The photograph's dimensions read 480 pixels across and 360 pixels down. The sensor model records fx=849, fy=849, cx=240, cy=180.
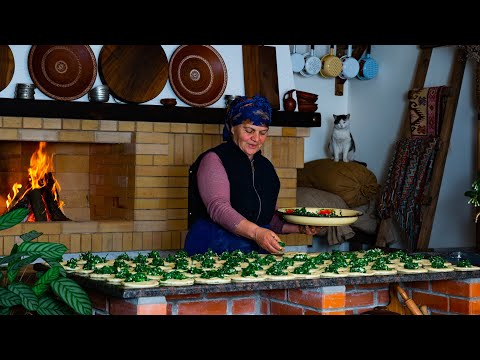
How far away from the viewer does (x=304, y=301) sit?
2.75 meters

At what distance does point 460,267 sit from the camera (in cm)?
315

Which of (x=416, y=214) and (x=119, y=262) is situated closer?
(x=119, y=262)

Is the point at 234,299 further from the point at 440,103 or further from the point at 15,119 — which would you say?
the point at 440,103

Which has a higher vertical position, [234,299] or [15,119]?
[15,119]

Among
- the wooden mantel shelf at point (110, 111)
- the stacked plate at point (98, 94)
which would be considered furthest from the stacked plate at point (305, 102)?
the stacked plate at point (98, 94)

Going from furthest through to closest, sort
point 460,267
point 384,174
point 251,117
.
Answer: point 384,174, point 251,117, point 460,267

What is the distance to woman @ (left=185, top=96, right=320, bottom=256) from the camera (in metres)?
3.87

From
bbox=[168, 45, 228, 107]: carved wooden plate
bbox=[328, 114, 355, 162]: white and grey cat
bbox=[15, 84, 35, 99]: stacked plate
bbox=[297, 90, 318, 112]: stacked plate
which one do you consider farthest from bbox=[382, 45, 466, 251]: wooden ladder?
bbox=[15, 84, 35, 99]: stacked plate

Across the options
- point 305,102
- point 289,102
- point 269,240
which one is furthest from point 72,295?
point 305,102

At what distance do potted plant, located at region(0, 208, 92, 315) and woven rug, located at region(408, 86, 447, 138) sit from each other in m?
5.09

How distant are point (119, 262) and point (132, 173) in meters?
3.02

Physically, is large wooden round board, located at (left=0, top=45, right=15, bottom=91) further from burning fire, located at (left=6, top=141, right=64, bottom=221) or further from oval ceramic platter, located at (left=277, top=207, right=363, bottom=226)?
oval ceramic platter, located at (left=277, top=207, right=363, bottom=226)

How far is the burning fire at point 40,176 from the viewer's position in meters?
6.01
